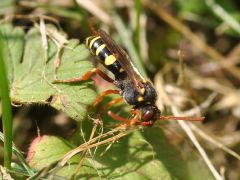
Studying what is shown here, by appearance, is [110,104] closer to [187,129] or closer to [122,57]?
[122,57]

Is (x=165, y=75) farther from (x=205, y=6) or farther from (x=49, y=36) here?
(x=49, y=36)

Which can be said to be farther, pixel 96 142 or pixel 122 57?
pixel 122 57

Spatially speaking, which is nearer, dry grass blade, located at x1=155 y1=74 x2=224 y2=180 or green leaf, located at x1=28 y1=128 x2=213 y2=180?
green leaf, located at x1=28 y1=128 x2=213 y2=180

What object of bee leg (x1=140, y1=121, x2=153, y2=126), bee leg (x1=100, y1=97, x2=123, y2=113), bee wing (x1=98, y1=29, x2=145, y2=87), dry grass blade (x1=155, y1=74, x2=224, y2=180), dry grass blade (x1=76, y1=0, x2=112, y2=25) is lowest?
dry grass blade (x1=155, y1=74, x2=224, y2=180)

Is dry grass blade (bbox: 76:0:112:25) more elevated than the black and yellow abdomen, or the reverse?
dry grass blade (bbox: 76:0:112:25)

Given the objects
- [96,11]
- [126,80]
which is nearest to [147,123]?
[126,80]

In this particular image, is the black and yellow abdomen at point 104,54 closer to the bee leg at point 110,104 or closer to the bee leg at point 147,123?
the bee leg at point 110,104

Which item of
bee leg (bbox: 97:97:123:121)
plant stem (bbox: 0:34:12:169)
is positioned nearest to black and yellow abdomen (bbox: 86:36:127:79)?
bee leg (bbox: 97:97:123:121)

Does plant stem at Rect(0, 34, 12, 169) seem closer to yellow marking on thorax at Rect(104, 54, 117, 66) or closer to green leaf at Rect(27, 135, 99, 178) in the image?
green leaf at Rect(27, 135, 99, 178)
